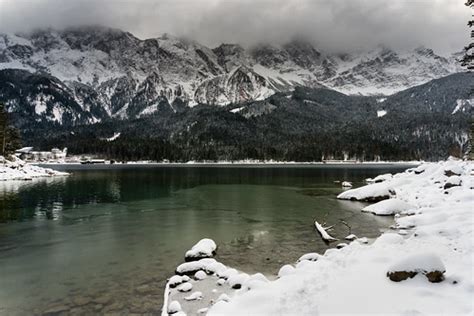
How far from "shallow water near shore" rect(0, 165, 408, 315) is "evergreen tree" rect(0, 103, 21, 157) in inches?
2060

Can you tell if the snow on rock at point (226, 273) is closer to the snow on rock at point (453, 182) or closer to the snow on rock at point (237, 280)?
the snow on rock at point (237, 280)

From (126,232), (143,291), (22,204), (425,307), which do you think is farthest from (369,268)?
(22,204)

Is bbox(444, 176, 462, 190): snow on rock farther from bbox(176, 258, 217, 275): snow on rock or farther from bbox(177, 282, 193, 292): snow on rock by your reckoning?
bbox(177, 282, 193, 292): snow on rock

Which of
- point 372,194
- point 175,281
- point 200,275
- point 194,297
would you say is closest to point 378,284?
point 194,297

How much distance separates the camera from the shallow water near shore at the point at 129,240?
1933 cm

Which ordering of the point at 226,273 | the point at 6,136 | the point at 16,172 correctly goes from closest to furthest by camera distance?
the point at 226,273 → the point at 16,172 → the point at 6,136

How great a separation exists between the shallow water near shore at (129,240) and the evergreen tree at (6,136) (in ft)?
172

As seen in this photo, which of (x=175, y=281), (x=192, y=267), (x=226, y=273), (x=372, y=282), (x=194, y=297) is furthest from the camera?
(x=192, y=267)

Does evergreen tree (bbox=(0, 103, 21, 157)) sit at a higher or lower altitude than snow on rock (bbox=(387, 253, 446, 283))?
higher

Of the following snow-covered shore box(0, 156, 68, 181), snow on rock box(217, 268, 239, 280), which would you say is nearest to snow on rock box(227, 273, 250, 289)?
snow on rock box(217, 268, 239, 280)

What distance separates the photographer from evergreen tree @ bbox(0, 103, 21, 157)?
102 metres

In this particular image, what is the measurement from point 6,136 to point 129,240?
317 ft

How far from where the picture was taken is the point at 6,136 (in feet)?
347

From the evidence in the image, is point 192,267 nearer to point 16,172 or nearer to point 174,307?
point 174,307
